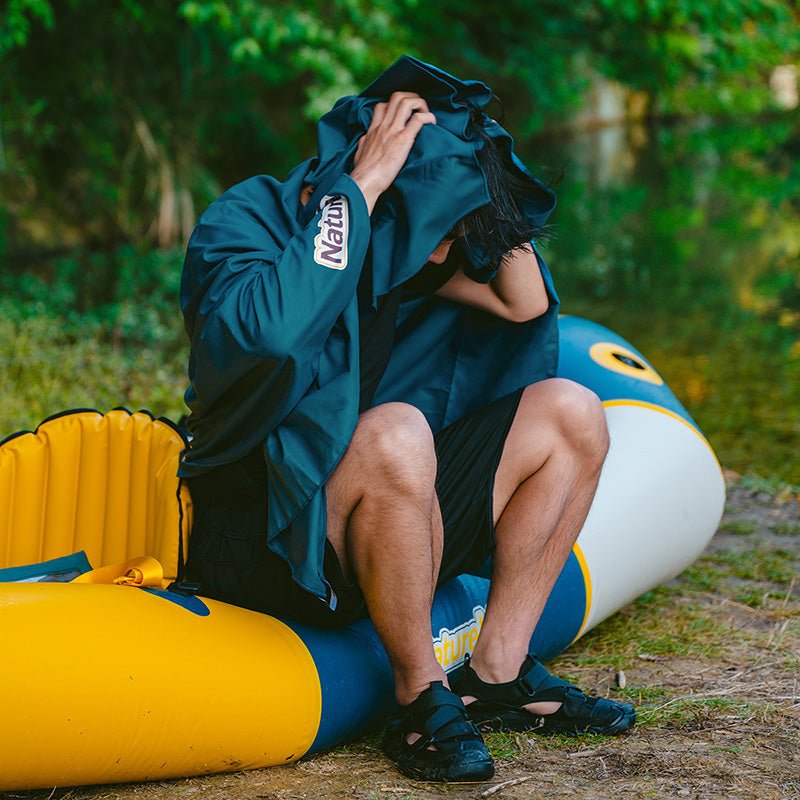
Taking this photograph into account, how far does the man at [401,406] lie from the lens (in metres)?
1.98

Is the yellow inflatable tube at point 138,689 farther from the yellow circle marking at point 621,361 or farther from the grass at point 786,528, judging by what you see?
the grass at point 786,528

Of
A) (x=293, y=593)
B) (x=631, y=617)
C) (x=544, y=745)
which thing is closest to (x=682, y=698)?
(x=544, y=745)

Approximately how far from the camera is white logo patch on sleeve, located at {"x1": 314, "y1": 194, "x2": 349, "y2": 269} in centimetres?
198

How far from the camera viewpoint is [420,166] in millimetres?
2092

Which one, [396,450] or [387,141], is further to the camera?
A: [387,141]

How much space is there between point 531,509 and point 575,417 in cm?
20

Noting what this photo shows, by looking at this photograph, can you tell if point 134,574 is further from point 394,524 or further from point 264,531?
point 394,524

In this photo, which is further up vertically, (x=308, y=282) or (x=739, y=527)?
(x=308, y=282)

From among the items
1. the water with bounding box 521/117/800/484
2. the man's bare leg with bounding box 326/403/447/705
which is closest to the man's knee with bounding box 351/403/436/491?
the man's bare leg with bounding box 326/403/447/705

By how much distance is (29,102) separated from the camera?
842 centimetres

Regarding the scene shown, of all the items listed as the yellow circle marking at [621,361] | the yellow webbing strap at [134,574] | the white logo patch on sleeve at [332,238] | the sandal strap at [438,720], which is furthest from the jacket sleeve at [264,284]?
the yellow circle marking at [621,361]

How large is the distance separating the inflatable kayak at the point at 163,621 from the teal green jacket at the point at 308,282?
0.65 feet

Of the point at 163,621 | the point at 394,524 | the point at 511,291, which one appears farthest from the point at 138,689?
the point at 511,291

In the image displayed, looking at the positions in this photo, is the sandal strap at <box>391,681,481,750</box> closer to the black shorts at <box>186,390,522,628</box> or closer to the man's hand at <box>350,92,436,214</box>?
the black shorts at <box>186,390,522,628</box>
